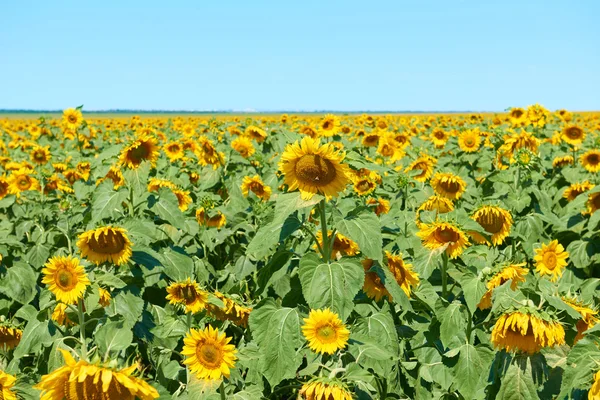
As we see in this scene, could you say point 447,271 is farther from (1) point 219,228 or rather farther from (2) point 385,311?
(1) point 219,228

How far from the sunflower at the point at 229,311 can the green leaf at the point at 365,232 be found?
1.17 metres

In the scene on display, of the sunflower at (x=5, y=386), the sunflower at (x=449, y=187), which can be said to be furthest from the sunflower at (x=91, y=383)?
the sunflower at (x=449, y=187)

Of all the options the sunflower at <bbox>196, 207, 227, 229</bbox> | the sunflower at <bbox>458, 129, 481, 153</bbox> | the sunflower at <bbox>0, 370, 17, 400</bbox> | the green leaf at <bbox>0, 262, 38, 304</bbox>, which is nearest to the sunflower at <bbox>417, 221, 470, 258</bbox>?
the sunflower at <bbox>0, 370, 17, 400</bbox>

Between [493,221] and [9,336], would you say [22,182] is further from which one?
[493,221]

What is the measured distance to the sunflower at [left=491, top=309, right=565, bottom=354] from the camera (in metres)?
2.21

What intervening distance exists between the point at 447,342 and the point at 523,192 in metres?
3.22

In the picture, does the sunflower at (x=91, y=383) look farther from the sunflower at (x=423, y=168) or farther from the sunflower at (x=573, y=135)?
the sunflower at (x=573, y=135)

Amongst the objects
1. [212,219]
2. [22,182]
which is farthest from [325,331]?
[22,182]

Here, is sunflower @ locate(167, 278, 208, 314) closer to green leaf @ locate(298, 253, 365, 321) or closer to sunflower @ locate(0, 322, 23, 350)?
green leaf @ locate(298, 253, 365, 321)

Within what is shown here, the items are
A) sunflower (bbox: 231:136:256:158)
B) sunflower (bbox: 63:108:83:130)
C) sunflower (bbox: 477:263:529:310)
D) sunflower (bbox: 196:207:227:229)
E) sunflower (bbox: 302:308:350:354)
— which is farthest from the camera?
sunflower (bbox: 63:108:83:130)

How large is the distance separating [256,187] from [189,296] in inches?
116

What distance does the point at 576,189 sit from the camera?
639 centimetres

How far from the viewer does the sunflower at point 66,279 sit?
9.59ft

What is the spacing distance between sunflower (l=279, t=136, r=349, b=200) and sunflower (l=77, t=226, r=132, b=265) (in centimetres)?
125
